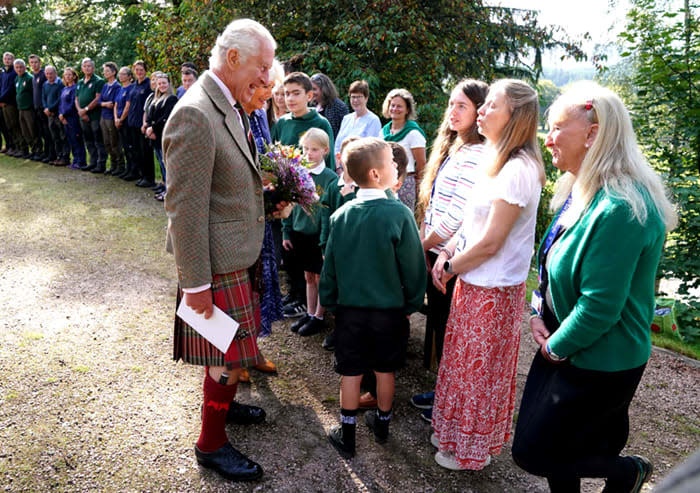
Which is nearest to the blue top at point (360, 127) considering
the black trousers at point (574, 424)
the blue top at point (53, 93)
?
the black trousers at point (574, 424)

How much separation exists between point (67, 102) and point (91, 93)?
668mm

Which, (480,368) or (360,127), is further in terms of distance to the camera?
(360,127)

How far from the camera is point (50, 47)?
18.0m

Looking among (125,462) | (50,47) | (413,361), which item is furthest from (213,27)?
(50,47)

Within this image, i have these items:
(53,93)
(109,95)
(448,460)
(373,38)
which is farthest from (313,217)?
(53,93)

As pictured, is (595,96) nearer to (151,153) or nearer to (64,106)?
(151,153)

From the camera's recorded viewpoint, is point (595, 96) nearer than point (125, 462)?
Yes

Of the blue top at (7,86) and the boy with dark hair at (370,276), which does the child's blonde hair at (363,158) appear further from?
the blue top at (7,86)

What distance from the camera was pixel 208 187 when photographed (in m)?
2.26

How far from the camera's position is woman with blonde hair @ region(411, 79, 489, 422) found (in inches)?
119

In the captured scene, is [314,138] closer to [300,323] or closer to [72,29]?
[300,323]

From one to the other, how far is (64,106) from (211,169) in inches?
377

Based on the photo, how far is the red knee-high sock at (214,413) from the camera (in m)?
2.66

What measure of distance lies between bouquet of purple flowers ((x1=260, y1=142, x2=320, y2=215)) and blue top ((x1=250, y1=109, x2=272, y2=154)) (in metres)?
0.29
